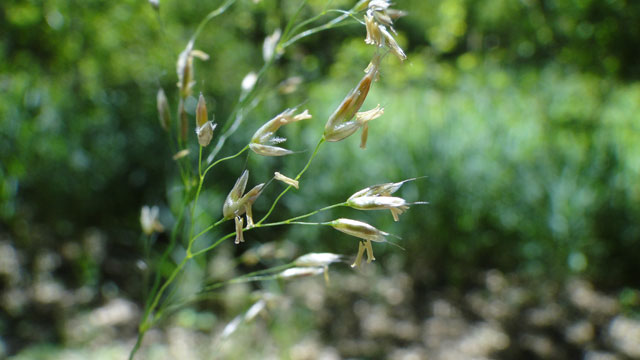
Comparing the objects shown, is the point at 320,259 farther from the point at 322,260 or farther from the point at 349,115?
the point at 349,115

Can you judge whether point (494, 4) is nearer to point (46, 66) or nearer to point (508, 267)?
point (508, 267)

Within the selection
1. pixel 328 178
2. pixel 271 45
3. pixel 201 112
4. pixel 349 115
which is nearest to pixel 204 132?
pixel 201 112

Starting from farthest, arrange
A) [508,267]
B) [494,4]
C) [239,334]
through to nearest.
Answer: [494,4] < [508,267] < [239,334]

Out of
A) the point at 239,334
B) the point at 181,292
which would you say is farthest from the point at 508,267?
the point at 181,292

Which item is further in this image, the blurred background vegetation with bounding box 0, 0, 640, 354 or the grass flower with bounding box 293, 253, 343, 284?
the blurred background vegetation with bounding box 0, 0, 640, 354

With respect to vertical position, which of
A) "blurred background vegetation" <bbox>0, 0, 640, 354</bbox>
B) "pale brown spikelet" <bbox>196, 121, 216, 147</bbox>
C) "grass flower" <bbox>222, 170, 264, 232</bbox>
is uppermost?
"pale brown spikelet" <bbox>196, 121, 216, 147</bbox>

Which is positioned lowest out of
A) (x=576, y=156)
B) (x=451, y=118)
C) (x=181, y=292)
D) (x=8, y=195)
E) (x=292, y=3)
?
(x=181, y=292)

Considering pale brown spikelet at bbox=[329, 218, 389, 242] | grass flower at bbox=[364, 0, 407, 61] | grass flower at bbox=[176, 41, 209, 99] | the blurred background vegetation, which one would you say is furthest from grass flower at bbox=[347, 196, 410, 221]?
the blurred background vegetation

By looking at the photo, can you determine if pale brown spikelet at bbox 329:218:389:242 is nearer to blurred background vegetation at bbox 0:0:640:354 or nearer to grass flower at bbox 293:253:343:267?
grass flower at bbox 293:253:343:267
